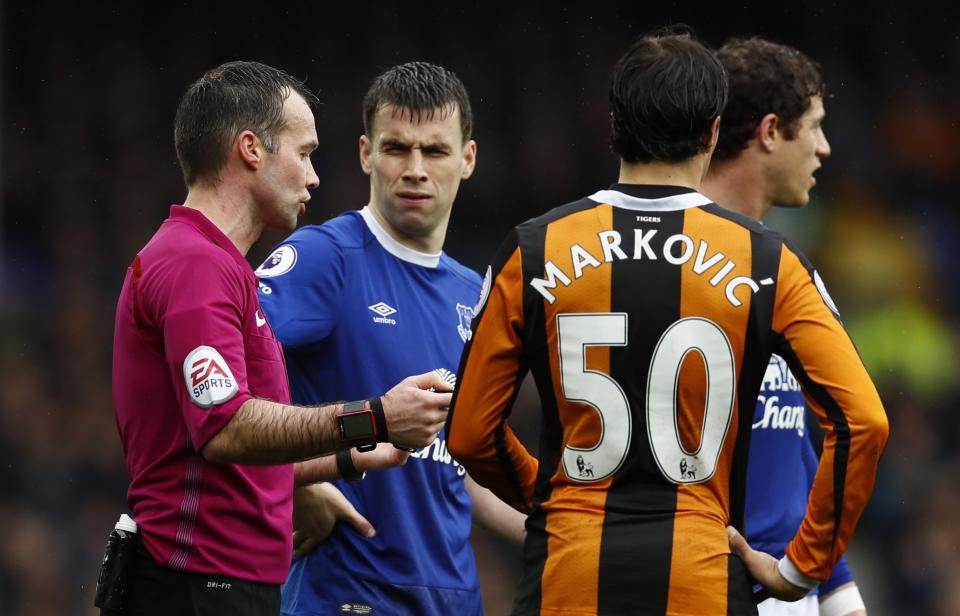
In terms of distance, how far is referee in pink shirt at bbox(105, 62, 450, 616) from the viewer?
3.23 metres

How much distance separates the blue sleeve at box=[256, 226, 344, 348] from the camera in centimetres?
401

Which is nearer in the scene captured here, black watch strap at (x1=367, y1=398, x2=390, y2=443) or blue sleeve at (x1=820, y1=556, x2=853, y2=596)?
black watch strap at (x1=367, y1=398, x2=390, y2=443)

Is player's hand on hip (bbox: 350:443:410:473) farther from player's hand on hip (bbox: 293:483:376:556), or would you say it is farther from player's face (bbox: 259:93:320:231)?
player's face (bbox: 259:93:320:231)

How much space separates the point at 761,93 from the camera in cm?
461

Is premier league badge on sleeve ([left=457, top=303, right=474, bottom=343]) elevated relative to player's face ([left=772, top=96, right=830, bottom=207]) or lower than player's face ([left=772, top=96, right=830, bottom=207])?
lower

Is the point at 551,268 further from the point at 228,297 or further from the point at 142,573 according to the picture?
the point at 142,573

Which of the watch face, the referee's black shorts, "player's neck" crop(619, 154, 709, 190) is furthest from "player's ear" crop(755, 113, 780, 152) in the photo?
the referee's black shorts

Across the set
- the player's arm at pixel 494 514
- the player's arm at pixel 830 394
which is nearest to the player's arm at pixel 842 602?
the player's arm at pixel 494 514

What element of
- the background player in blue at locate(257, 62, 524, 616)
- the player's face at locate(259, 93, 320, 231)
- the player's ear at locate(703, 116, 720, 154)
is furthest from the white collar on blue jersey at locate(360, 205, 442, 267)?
the player's ear at locate(703, 116, 720, 154)

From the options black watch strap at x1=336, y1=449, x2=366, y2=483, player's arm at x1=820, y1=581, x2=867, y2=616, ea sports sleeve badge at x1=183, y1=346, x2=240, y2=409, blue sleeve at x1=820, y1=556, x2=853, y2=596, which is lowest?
player's arm at x1=820, y1=581, x2=867, y2=616

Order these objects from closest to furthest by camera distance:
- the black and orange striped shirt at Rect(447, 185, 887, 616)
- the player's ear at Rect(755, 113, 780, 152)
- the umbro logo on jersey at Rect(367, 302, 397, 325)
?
the black and orange striped shirt at Rect(447, 185, 887, 616) → the umbro logo on jersey at Rect(367, 302, 397, 325) → the player's ear at Rect(755, 113, 780, 152)

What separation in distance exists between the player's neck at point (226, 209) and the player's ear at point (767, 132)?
1782 millimetres

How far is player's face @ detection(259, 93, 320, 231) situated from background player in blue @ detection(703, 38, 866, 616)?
4.87 feet

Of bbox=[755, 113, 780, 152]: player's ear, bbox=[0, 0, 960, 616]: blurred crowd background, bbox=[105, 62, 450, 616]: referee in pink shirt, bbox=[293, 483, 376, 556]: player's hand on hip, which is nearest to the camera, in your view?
bbox=[105, 62, 450, 616]: referee in pink shirt
